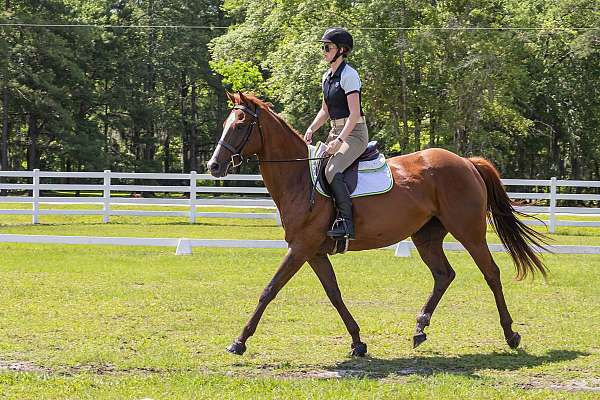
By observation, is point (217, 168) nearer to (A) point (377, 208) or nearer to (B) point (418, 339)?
(A) point (377, 208)

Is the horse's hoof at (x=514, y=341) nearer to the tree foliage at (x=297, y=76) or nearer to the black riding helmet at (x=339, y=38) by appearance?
the black riding helmet at (x=339, y=38)

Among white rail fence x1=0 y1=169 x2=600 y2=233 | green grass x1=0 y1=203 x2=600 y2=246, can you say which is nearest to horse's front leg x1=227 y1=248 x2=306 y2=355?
green grass x1=0 y1=203 x2=600 y2=246

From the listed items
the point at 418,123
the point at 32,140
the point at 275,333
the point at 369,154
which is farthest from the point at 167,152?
the point at 369,154

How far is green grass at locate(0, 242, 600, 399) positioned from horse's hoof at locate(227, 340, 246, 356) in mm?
86

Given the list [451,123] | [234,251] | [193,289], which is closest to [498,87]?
[451,123]

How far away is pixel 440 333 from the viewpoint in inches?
335

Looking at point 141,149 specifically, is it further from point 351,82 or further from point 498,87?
point 351,82

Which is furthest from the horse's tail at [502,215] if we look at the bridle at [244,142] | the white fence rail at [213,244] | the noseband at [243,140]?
the white fence rail at [213,244]

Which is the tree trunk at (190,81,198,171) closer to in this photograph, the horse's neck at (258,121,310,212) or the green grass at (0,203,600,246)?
the green grass at (0,203,600,246)

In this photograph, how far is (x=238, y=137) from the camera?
7.30 meters

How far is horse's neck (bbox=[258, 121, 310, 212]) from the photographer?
7473 mm

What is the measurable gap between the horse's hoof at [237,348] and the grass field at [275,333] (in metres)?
0.10

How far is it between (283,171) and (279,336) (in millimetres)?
1802

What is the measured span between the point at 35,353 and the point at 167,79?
175 ft
